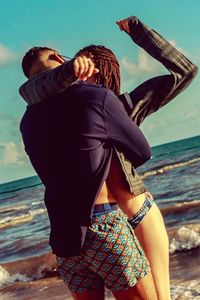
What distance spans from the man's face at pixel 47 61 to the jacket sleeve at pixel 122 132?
1.08 feet

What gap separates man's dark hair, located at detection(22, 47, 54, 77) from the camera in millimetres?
2082

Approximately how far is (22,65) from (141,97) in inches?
22.8

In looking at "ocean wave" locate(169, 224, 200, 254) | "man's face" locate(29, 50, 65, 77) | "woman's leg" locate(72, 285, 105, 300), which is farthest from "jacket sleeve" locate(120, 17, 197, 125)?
"ocean wave" locate(169, 224, 200, 254)

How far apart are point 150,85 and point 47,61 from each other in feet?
1.60

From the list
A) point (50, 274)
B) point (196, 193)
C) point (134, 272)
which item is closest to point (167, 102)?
point (134, 272)

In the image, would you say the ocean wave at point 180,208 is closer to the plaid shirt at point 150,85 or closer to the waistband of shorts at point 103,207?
the plaid shirt at point 150,85

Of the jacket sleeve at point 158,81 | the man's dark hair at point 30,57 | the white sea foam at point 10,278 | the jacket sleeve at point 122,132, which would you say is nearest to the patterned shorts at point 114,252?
the jacket sleeve at point 122,132

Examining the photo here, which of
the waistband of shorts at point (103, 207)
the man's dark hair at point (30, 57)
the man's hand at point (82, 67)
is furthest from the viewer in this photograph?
the man's dark hair at point (30, 57)

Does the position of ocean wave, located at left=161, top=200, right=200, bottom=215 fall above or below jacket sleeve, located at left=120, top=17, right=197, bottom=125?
below

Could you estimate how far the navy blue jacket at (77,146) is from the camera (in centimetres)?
186

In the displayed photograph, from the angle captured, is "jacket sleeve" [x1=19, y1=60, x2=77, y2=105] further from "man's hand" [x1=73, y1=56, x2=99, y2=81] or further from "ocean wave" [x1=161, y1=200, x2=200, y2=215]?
"ocean wave" [x1=161, y1=200, x2=200, y2=215]

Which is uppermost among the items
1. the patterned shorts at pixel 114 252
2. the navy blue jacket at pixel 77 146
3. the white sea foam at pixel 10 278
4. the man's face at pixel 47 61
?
the man's face at pixel 47 61

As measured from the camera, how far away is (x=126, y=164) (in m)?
1.98

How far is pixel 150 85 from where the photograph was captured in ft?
6.98
